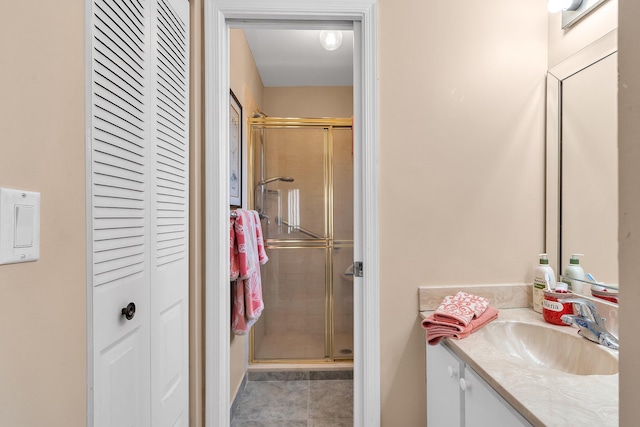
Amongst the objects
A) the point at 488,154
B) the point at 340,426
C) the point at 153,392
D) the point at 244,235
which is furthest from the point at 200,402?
the point at 488,154

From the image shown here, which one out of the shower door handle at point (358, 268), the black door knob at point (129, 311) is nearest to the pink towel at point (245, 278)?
the shower door handle at point (358, 268)

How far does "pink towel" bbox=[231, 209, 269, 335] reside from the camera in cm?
177

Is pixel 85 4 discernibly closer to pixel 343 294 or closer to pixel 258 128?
pixel 258 128

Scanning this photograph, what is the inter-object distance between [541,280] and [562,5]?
3.67 feet

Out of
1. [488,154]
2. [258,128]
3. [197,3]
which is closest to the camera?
[197,3]

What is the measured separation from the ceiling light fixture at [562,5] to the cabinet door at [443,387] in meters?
1.42

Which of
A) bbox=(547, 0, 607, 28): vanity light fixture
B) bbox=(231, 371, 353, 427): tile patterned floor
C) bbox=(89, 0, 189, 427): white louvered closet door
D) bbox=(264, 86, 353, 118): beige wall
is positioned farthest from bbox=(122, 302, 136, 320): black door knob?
bbox=(264, 86, 353, 118): beige wall

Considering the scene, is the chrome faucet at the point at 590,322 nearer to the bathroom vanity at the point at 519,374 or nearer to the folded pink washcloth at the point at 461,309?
the bathroom vanity at the point at 519,374

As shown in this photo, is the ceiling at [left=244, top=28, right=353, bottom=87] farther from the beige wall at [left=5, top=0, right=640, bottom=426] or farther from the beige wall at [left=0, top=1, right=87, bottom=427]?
the beige wall at [left=0, top=1, right=87, bottom=427]

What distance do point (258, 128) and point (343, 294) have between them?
157 cm

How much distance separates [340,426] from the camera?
75.8 inches

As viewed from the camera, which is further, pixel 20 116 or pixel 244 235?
pixel 244 235

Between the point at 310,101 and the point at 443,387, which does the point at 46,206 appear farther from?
the point at 310,101

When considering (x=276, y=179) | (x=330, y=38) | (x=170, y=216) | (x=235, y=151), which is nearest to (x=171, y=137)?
(x=170, y=216)
